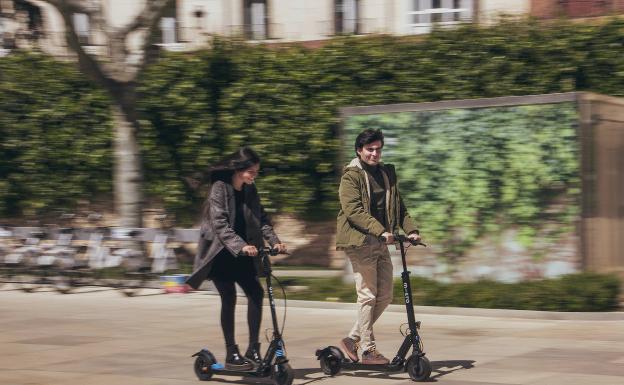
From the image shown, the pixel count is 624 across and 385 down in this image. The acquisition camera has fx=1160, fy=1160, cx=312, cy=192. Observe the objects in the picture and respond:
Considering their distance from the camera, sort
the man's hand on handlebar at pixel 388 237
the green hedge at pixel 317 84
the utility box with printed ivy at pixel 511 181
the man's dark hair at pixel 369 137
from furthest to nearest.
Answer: the green hedge at pixel 317 84 < the utility box with printed ivy at pixel 511 181 < the man's dark hair at pixel 369 137 < the man's hand on handlebar at pixel 388 237

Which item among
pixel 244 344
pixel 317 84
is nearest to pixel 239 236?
pixel 244 344

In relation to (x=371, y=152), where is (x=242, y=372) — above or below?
below

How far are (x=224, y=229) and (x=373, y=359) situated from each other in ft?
5.14

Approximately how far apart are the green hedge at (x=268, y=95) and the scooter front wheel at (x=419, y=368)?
907 centimetres

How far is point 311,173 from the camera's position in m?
18.8

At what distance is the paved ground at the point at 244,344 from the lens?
8.91m

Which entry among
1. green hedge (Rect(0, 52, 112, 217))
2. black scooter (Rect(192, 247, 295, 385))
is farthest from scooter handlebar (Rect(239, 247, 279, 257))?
green hedge (Rect(0, 52, 112, 217))

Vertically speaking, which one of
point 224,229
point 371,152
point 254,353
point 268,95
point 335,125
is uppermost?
point 371,152

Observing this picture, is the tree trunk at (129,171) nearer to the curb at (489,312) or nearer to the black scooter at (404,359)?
the curb at (489,312)

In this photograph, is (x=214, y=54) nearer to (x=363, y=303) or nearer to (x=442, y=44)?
(x=442, y=44)

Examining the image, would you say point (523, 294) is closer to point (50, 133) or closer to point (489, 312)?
point (489, 312)

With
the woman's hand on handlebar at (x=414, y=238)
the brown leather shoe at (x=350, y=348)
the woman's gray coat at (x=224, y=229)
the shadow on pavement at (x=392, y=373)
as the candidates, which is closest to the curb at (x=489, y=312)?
the shadow on pavement at (x=392, y=373)

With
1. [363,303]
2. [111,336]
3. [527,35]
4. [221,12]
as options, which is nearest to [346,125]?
[527,35]

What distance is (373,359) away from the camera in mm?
8953
